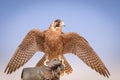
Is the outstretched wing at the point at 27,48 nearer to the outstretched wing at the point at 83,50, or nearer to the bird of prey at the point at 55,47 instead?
the bird of prey at the point at 55,47

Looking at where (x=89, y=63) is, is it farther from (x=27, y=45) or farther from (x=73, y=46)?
(x=27, y=45)

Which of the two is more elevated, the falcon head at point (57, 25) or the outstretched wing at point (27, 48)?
the falcon head at point (57, 25)

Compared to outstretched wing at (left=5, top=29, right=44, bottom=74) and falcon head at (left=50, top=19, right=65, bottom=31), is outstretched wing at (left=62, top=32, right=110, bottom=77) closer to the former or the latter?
falcon head at (left=50, top=19, right=65, bottom=31)

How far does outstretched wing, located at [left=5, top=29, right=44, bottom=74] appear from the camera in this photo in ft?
13.0

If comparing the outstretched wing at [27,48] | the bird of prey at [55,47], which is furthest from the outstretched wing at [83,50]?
the outstretched wing at [27,48]

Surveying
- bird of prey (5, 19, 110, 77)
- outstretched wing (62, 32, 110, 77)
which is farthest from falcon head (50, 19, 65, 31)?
outstretched wing (62, 32, 110, 77)

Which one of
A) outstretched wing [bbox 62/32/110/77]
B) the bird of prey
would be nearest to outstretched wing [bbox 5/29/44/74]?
the bird of prey

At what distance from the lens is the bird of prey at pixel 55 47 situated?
13.0 ft

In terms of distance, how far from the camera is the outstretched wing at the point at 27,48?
3968 mm

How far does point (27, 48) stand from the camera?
416 centimetres

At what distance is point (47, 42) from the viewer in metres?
3.99

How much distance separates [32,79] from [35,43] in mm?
2641

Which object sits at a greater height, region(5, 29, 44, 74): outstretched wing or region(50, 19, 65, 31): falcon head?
region(50, 19, 65, 31): falcon head

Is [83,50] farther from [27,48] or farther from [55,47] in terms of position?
[27,48]
